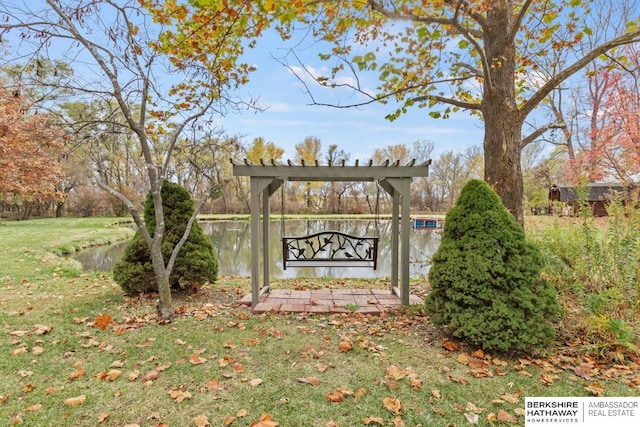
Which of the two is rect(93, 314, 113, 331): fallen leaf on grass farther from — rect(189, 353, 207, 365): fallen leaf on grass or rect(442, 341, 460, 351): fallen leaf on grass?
rect(442, 341, 460, 351): fallen leaf on grass

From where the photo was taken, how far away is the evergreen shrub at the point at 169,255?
4129mm

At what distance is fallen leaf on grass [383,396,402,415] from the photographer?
1995 millimetres

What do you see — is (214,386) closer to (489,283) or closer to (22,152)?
(489,283)

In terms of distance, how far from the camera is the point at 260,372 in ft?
8.05

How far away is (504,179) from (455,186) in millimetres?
22501

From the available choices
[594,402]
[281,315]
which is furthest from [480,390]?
[281,315]

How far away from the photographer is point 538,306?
8.86 feet

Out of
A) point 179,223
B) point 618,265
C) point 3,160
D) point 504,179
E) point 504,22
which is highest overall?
point 504,22

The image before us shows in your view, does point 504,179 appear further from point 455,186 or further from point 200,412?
point 455,186

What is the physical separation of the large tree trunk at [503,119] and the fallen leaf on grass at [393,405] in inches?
114

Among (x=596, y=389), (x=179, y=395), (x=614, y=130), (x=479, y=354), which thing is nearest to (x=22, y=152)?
(x=179, y=395)

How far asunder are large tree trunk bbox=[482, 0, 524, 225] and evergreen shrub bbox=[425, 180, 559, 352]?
109 centimetres

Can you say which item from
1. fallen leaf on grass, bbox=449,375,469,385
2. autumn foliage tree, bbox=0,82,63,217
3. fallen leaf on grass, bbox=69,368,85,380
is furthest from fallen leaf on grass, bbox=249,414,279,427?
autumn foliage tree, bbox=0,82,63,217

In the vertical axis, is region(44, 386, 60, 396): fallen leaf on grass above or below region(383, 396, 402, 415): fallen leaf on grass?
above
